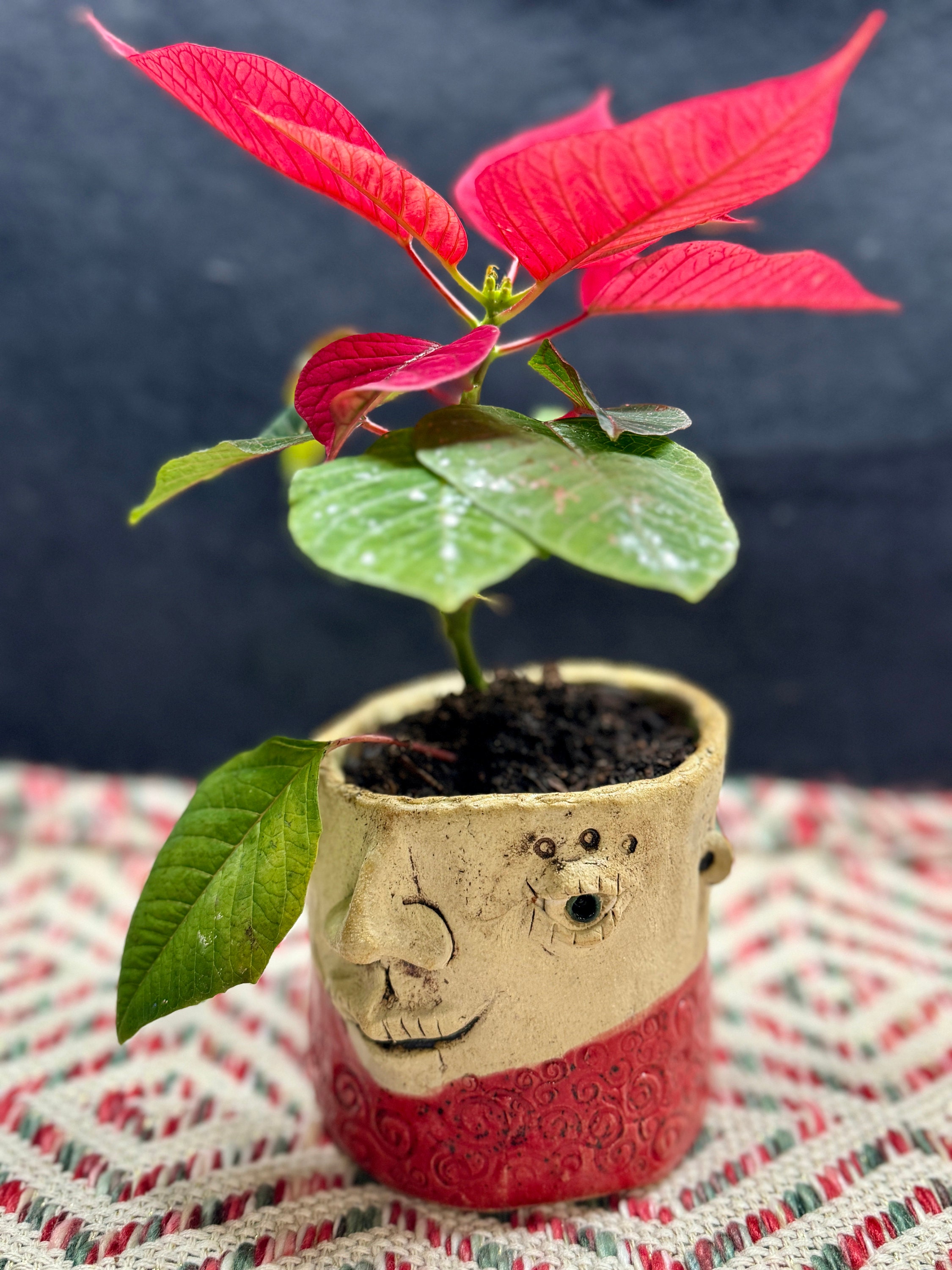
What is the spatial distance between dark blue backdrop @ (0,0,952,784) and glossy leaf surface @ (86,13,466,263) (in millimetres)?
619

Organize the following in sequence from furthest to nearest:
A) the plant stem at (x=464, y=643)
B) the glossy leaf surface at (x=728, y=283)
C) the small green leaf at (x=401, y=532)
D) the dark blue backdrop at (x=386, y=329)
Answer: the dark blue backdrop at (x=386, y=329)
the plant stem at (x=464, y=643)
the glossy leaf surface at (x=728, y=283)
the small green leaf at (x=401, y=532)

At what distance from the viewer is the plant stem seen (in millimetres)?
596

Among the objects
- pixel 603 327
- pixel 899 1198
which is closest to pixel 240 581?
pixel 603 327

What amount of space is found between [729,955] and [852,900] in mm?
162

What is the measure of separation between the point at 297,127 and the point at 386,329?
673 millimetres

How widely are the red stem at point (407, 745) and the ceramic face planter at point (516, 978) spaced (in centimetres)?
3

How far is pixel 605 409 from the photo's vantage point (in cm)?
52

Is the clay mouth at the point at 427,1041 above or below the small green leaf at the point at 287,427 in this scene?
below

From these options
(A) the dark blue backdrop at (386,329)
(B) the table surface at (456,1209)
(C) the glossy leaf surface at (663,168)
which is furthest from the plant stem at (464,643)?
(A) the dark blue backdrop at (386,329)

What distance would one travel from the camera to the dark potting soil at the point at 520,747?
564mm

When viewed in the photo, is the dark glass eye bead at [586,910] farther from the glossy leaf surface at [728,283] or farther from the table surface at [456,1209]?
the glossy leaf surface at [728,283]

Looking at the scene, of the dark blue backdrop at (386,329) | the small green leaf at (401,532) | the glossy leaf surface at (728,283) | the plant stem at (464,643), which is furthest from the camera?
the dark blue backdrop at (386,329)

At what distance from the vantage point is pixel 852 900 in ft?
3.22

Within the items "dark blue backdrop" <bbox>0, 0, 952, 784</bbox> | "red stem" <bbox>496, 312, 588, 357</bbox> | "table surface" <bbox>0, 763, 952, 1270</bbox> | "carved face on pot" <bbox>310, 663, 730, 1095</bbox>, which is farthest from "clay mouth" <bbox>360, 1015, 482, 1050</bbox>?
"dark blue backdrop" <bbox>0, 0, 952, 784</bbox>
